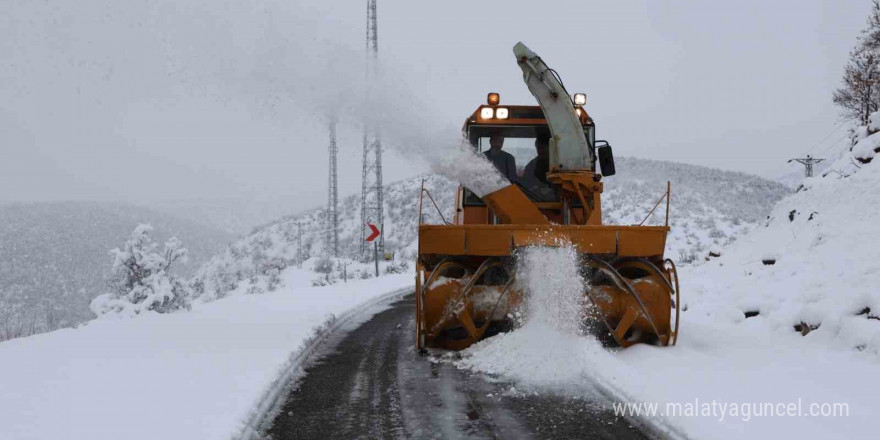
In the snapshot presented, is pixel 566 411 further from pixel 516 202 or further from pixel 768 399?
pixel 516 202

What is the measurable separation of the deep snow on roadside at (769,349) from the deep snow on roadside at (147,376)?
104 inches

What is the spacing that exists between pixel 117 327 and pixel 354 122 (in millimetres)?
5128

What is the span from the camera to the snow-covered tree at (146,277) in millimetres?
20500

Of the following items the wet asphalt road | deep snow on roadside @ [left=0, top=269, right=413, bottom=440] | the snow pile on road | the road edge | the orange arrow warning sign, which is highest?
the orange arrow warning sign

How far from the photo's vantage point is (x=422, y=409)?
582cm

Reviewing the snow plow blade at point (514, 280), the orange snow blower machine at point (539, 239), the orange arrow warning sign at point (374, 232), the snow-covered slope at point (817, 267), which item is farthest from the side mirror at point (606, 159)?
the orange arrow warning sign at point (374, 232)

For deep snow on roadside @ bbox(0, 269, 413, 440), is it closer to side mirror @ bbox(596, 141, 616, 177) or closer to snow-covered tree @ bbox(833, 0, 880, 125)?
side mirror @ bbox(596, 141, 616, 177)

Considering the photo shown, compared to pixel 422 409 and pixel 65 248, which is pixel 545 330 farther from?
pixel 65 248

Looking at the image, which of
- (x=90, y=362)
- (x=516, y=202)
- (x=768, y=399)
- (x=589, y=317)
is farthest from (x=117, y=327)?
(x=768, y=399)

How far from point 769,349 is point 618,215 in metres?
44.7

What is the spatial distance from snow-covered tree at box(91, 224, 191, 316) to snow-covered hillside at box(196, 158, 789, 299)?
1203cm

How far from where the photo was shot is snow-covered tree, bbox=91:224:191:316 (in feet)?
67.3

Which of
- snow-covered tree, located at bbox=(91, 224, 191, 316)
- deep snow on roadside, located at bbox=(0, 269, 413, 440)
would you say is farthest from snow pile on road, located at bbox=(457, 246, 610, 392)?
snow-covered tree, located at bbox=(91, 224, 191, 316)

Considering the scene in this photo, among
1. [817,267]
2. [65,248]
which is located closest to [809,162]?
[817,267]
